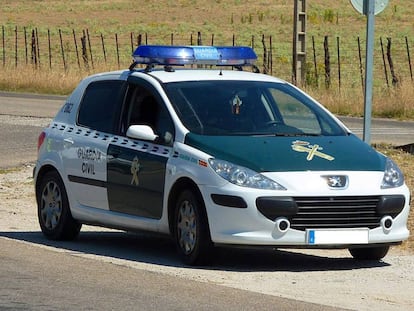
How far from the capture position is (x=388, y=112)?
29297mm

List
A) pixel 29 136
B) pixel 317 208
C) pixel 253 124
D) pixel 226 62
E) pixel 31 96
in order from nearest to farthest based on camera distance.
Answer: pixel 317 208, pixel 253 124, pixel 226 62, pixel 29 136, pixel 31 96

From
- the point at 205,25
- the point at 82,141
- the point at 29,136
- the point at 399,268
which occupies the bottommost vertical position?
the point at 205,25

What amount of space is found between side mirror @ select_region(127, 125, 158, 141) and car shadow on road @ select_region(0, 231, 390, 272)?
3.24 ft

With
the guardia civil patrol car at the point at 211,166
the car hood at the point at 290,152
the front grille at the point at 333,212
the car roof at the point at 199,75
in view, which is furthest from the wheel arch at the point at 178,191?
the car roof at the point at 199,75

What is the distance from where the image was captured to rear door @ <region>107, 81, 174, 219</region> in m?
10.4

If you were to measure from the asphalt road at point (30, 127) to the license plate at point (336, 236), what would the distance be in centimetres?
946

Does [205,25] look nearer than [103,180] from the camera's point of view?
No

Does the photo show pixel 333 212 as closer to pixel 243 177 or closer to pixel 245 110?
pixel 243 177

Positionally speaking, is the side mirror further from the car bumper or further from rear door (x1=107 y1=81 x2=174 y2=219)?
the car bumper

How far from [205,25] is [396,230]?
77.3 m

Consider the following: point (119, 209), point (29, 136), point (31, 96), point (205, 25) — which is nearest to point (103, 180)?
point (119, 209)

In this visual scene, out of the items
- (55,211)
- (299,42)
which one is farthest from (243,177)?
(299,42)

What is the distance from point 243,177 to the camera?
9.60 m

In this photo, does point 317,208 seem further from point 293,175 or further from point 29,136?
point 29,136
